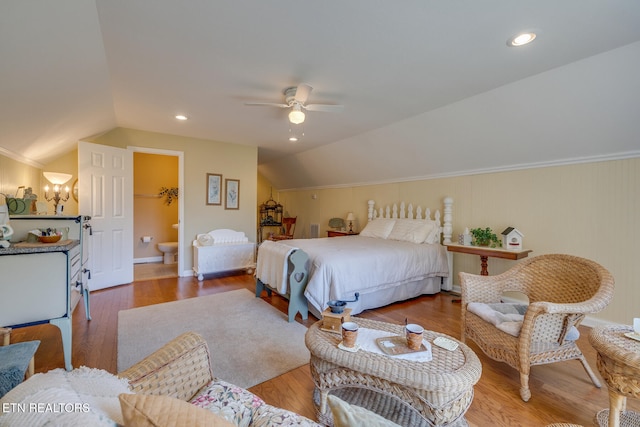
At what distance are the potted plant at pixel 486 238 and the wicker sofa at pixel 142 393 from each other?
132 inches

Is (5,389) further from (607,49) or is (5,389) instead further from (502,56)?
(607,49)

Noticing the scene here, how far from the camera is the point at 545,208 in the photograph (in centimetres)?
321

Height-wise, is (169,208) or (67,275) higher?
(169,208)

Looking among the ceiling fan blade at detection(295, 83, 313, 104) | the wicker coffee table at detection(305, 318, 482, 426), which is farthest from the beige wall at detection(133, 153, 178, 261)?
the wicker coffee table at detection(305, 318, 482, 426)

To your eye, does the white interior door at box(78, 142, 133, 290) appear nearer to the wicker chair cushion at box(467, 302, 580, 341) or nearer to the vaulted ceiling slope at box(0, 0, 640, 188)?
the vaulted ceiling slope at box(0, 0, 640, 188)

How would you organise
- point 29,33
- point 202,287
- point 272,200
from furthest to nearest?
point 272,200
point 202,287
point 29,33

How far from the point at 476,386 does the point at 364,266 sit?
1423 millimetres

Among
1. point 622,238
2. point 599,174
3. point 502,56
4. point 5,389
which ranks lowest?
point 5,389

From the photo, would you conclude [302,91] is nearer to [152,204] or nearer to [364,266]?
[364,266]

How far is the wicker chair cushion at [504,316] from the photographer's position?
182 cm

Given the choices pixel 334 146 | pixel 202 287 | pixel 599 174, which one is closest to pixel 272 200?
pixel 334 146

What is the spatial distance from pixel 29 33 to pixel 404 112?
340 centimetres

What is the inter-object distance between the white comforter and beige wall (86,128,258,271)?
6.71 feet

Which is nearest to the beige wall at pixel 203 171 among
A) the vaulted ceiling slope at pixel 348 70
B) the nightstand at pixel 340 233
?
the vaulted ceiling slope at pixel 348 70
